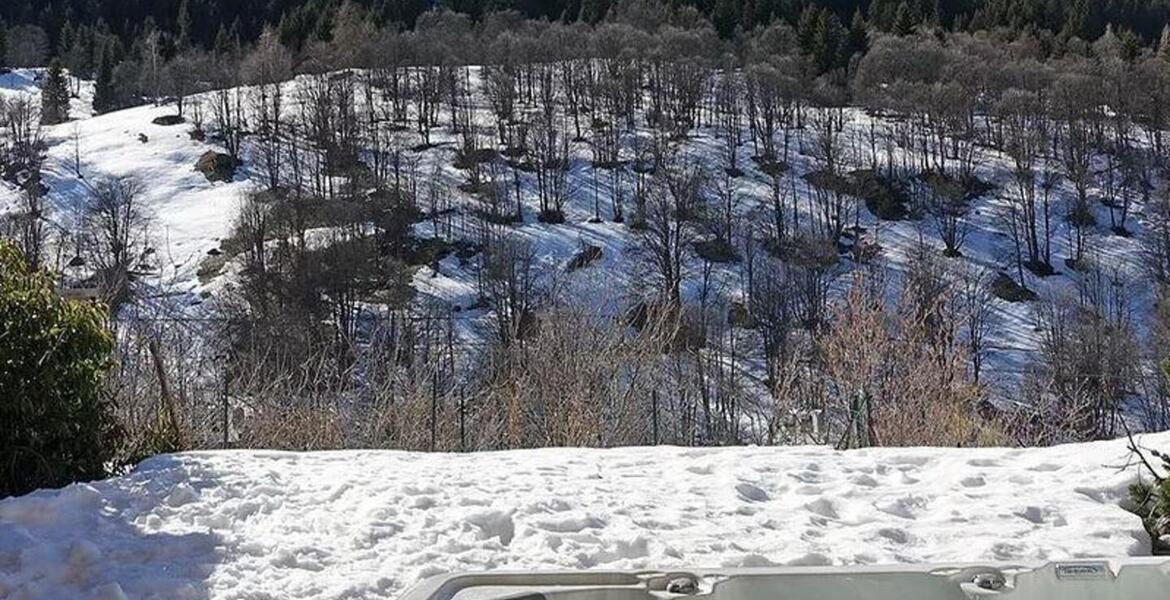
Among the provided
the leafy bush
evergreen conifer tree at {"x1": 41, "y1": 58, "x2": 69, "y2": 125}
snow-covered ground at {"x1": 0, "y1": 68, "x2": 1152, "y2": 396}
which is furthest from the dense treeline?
the leafy bush

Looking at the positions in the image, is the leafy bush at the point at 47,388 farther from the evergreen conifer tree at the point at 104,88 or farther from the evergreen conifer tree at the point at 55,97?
the evergreen conifer tree at the point at 104,88

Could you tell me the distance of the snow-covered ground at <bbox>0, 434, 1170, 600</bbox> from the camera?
5477 mm

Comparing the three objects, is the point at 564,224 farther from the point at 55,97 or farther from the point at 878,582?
the point at 878,582

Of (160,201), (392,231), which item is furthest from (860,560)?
(160,201)

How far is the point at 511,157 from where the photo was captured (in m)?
62.2

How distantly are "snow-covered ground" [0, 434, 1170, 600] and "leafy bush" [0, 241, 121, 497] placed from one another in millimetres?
336

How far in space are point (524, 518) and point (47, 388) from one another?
2823 mm

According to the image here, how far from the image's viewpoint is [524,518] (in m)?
6.11

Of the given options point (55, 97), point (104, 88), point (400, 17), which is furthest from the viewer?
point (400, 17)

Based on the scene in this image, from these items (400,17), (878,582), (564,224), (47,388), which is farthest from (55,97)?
(878,582)

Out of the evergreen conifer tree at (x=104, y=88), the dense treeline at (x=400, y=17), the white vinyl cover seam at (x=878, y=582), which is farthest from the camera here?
the dense treeline at (x=400, y=17)

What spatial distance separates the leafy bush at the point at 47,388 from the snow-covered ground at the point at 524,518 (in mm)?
336

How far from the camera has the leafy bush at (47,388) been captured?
6.43m

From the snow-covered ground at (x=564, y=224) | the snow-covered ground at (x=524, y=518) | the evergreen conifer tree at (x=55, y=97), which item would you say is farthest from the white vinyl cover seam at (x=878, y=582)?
the evergreen conifer tree at (x=55, y=97)
